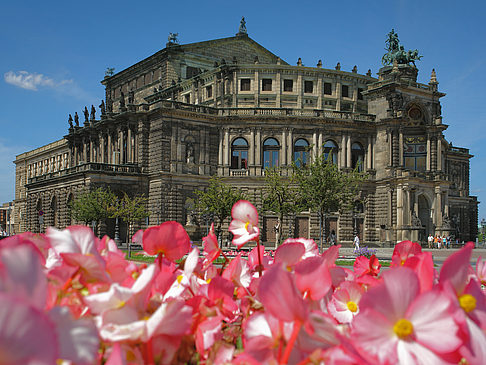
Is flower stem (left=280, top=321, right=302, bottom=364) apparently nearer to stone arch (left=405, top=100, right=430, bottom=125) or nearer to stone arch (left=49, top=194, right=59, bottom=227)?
stone arch (left=405, top=100, right=430, bottom=125)

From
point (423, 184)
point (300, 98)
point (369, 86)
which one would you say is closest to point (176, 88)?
point (300, 98)

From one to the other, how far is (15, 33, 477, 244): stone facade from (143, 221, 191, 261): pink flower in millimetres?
46044

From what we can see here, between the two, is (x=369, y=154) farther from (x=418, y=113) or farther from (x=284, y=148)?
(x=284, y=148)

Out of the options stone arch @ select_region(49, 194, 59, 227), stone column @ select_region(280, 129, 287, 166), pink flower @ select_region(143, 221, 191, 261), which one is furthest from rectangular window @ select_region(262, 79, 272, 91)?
pink flower @ select_region(143, 221, 191, 261)

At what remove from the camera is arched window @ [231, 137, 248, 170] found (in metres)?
52.6

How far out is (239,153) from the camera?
52812 millimetres

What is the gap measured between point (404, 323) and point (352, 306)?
3.48 feet

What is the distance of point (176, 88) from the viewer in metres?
60.2

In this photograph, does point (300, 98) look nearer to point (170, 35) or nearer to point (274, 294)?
point (170, 35)

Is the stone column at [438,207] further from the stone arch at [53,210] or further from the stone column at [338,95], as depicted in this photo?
the stone arch at [53,210]

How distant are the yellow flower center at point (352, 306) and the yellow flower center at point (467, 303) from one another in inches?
34.5

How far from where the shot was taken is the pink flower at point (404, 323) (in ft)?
5.49

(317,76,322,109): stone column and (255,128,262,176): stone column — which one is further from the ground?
(317,76,322,109): stone column

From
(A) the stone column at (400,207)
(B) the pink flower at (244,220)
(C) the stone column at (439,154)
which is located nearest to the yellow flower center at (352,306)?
(B) the pink flower at (244,220)
